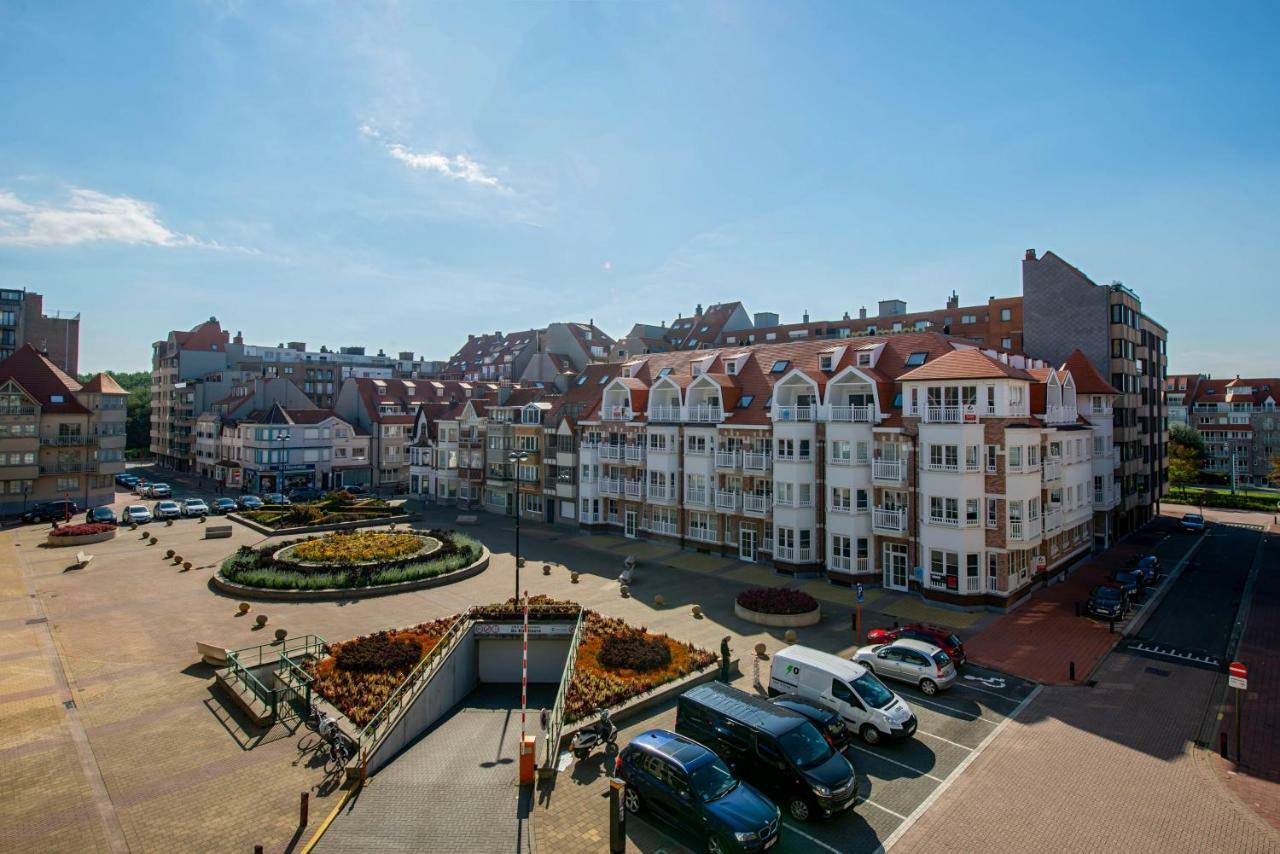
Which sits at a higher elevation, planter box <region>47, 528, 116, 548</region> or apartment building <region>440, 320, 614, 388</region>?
apartment building <region>440, 320, 614, 388</region>

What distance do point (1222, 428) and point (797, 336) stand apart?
7210cm

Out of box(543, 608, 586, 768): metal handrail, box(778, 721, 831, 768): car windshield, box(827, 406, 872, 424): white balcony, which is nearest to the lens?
box(778, 721, 831, 768): car windshield

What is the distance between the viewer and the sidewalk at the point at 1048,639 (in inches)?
1026

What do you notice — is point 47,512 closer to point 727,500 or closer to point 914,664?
point 727,500

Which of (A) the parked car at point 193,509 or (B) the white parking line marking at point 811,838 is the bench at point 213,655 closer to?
(B) the white parking line marking at point 811,838

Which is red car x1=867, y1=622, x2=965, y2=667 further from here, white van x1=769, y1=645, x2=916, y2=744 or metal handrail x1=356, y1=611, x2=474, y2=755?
metal handrail x1=356, y1=611, x2=474, y2=755

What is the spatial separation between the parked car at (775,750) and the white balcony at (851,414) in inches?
865

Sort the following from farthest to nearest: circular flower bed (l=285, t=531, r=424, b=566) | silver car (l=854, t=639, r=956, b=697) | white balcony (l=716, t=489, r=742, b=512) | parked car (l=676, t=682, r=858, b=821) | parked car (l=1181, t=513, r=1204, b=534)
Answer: parked car (l=1181, t=513, r=1204, b=534), white balcony (l=716, t=489, r=742, b=512), circular flower bed (l=285, t=531, r=424, b=566), silver car (l=854, t=639, r=956, b=697), parked car (l=676, t=682, r=858, b=821)

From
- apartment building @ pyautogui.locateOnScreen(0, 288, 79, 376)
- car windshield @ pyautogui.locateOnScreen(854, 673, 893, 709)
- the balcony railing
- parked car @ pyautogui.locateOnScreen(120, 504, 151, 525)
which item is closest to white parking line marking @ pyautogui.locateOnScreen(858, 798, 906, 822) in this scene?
car windshield @ pyautogui.locateOnScreen(854, 673, 893, 709)

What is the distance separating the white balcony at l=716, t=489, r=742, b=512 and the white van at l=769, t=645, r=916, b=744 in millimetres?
20727

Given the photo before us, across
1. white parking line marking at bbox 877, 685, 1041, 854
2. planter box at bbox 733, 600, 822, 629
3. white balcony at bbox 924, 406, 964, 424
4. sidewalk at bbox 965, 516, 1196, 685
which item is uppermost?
white balcony at bbox 924, 406, 964, 424

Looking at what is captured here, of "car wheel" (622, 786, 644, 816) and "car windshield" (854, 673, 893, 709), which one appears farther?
"car windshield" (854, 673, 893, 709)

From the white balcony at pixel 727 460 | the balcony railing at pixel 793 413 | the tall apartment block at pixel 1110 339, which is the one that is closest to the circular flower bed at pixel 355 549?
the white balcony at pixel 727 460

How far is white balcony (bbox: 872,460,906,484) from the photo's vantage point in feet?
117
